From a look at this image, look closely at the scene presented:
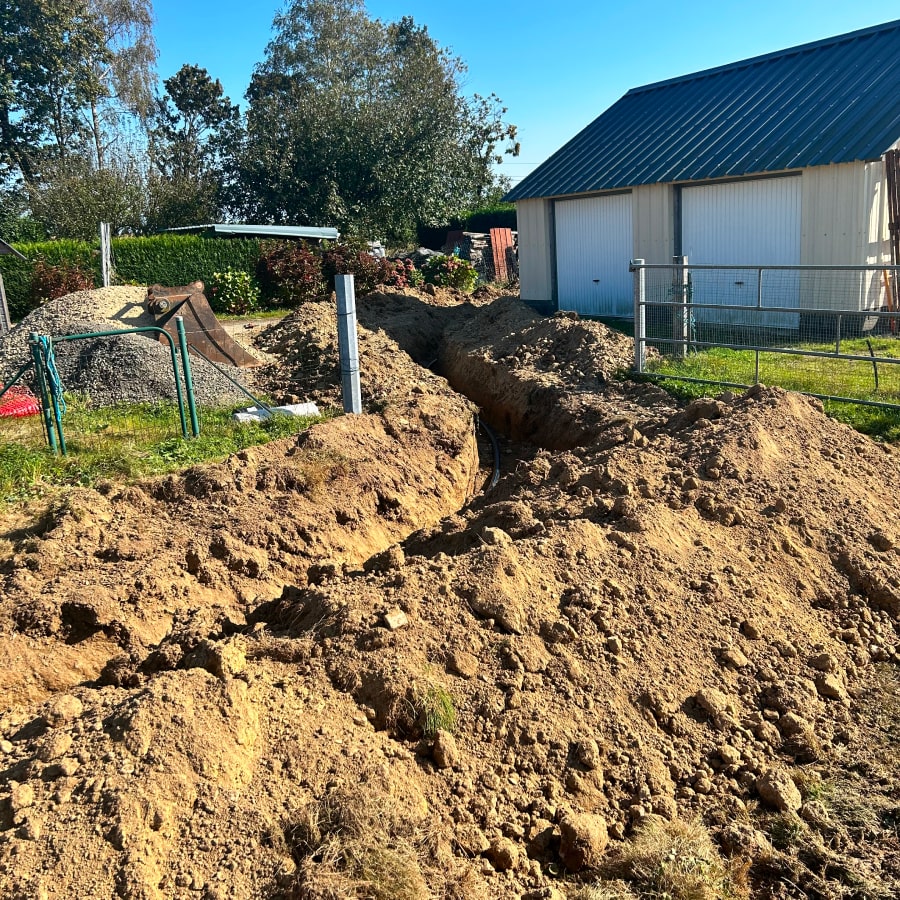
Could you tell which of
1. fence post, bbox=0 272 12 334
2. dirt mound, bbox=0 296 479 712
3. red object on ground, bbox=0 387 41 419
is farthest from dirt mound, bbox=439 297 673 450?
fence post, bbox=0 272 12 334

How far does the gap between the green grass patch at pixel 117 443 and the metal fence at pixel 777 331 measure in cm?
503

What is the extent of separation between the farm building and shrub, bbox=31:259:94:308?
11081 mm

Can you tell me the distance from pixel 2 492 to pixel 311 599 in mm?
4708

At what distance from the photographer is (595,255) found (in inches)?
734

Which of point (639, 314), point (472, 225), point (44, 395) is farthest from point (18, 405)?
point (472, 225)

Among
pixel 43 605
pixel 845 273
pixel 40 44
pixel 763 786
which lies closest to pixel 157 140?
pixel 40 44

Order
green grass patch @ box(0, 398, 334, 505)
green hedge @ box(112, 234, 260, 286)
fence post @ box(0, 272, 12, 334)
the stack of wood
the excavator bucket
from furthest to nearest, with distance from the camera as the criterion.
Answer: the stack of wood
green hedge @ box(112, 234, 260, 286)
fence post @ box(0, 272, 12, 334)
the excavator bucket
green grass patch @ box(0, 398, 334, 505)

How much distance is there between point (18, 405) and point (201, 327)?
140 inches

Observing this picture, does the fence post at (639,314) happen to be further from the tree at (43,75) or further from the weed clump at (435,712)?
the tree at (43,75)

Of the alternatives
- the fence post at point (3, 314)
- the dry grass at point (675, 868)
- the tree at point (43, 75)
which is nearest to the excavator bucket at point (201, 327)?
the fence post at point (3, 314)

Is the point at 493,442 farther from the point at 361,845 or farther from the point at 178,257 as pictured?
the point at 178,257

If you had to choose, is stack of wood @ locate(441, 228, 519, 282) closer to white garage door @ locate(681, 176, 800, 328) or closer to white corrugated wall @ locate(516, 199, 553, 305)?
white corrugated wall @ locate(516, 199, 553, 305)

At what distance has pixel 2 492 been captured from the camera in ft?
25.8

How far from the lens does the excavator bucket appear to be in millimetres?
13281
